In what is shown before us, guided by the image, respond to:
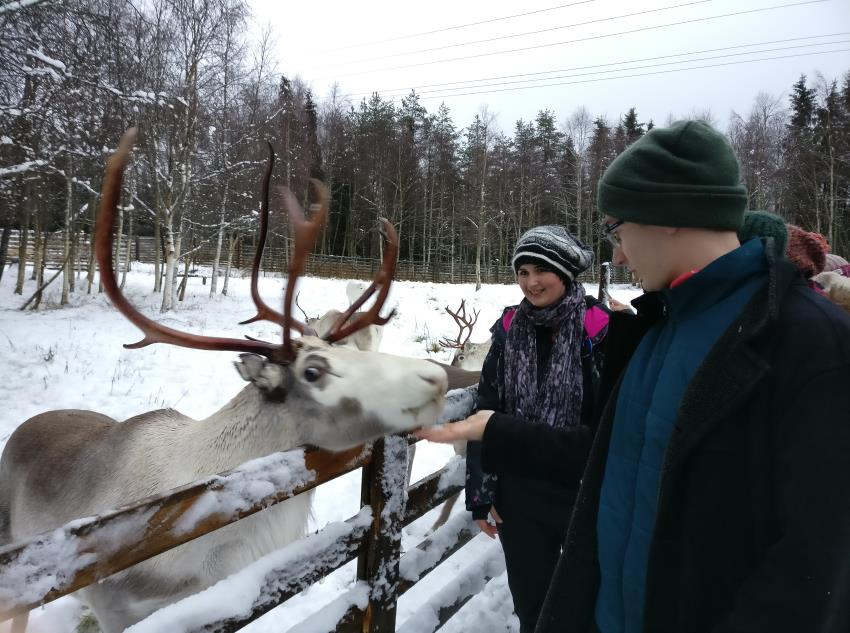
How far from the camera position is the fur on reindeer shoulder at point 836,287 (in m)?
3.17

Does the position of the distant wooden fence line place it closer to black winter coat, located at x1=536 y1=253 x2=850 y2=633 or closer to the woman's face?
the woman's face

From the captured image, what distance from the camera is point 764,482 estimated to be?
740 millimetres

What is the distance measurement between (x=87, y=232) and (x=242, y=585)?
2242 centimetres

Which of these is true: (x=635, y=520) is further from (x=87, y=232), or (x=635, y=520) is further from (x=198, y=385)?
(x=87, y=232)

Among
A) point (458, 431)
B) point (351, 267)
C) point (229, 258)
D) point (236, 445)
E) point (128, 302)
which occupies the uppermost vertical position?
point (351, 267)

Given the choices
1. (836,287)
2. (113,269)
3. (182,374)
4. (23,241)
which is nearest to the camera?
(113,269)

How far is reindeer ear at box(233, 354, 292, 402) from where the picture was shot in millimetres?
1794

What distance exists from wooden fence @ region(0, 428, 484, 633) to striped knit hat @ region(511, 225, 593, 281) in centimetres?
96

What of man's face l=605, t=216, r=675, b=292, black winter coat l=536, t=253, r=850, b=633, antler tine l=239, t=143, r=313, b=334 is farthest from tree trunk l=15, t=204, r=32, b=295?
black winter coat l=536, t=253, r=850, b=633

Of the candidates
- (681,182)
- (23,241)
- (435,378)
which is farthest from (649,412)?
(23,241)

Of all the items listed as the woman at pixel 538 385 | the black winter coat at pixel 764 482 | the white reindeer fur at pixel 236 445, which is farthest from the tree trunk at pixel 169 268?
the black winter coat at pixel 764 482

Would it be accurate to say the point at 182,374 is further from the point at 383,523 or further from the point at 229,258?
the point at 229,258

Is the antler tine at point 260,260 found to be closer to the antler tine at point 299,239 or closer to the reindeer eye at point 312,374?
the antler tine at point 299,239

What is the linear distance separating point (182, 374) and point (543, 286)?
25.2 feet
